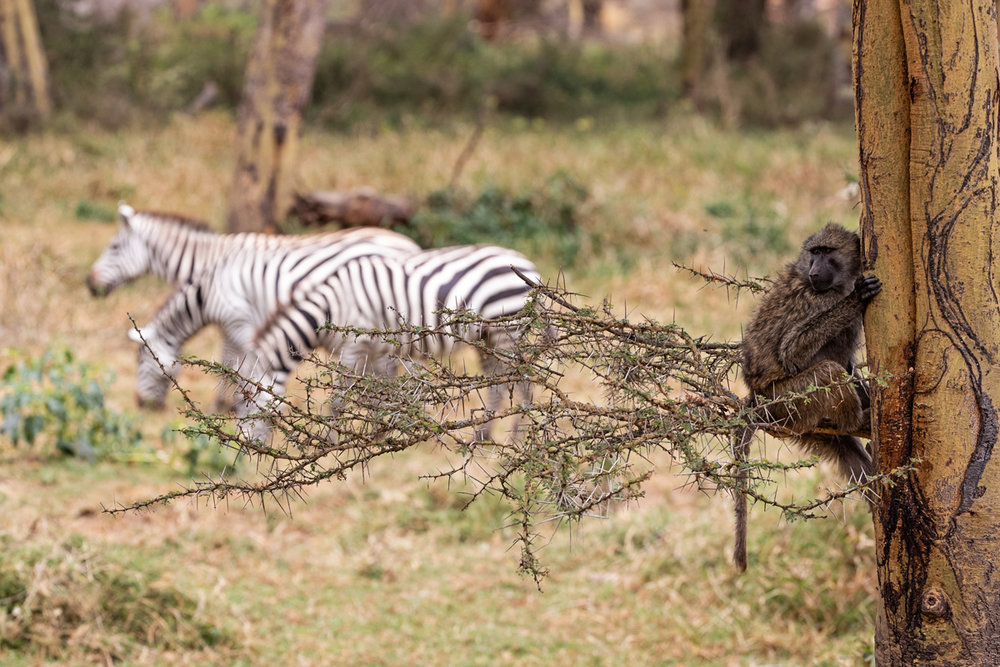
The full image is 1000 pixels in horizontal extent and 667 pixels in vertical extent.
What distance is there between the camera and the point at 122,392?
27.7 ft

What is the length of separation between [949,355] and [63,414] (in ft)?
18.3

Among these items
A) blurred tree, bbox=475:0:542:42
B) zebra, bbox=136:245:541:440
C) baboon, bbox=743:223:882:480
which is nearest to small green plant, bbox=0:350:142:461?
zebra, bbox=136:245:541:440

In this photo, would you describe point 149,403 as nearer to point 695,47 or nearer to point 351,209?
point 351,209

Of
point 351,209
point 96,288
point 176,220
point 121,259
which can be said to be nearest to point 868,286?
point 176,220

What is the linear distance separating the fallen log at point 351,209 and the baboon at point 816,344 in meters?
8.47

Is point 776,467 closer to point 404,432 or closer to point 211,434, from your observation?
point 404,432

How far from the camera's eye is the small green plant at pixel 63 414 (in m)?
6.41

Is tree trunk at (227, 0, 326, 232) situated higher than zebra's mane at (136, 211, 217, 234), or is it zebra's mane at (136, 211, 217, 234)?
tree trunk at (227, 0, 326, 232)

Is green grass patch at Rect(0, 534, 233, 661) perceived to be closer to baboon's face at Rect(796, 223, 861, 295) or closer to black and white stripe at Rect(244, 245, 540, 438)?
black and white stripe at Rect(244, 245, 540, 438)

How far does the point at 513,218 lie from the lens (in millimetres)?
11875

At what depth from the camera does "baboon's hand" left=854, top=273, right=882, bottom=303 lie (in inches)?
112

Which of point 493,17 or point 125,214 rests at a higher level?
point 493,17

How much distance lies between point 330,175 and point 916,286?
440 inches

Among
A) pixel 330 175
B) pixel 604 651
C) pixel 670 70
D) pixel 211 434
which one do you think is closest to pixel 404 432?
pixel 211 434
